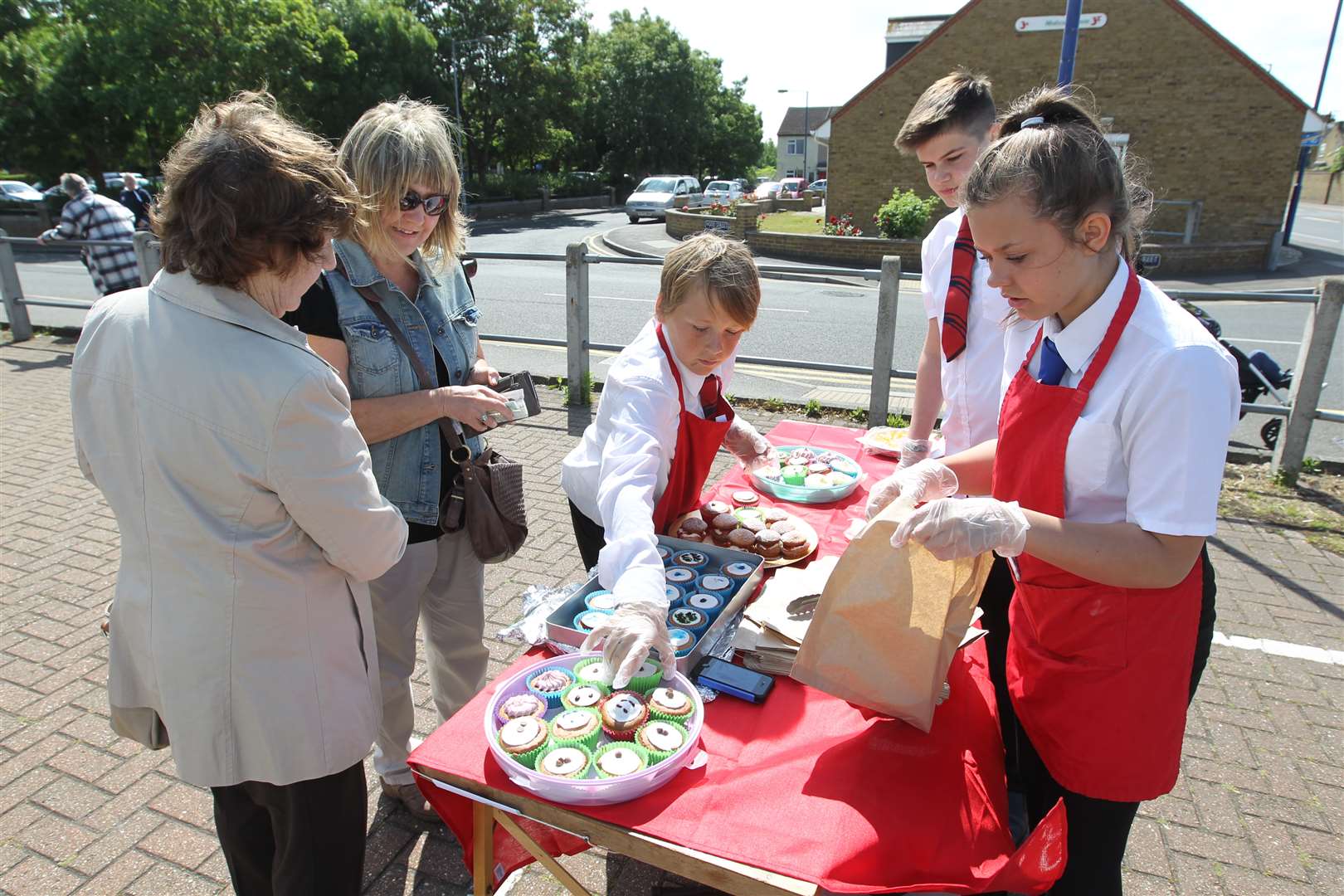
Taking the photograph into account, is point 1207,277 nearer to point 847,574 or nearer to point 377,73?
point 847,574

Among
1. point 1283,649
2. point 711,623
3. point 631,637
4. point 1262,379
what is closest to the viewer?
point 631,637

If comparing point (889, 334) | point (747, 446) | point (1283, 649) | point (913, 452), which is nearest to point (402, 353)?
point (747, 446)

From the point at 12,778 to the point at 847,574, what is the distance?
9.76ft

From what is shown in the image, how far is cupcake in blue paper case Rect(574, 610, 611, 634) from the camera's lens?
5.90 feet

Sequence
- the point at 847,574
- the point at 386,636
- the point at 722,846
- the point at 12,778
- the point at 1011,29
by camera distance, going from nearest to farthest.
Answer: the point at 722,846, the point at 847,574, the point at 386,636, the point at 12,778, the point at 1011,29

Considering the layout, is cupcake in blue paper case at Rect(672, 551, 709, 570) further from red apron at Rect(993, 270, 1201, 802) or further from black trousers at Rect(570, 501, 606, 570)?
red apron at Rect(993, 270, 1201, 802)

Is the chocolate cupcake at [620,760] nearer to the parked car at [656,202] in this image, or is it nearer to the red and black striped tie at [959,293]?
the red and black striped tie at [959,293]

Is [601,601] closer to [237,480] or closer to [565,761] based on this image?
[565,761]

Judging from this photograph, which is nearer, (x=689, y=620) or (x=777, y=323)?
(x=689, y=620)

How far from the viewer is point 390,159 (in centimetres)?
Result: 200

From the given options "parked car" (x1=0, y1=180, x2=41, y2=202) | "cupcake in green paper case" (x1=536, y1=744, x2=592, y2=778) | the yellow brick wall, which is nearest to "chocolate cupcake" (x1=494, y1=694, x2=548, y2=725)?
"cupcake in green paper case" (x1=536, y1=744, x2=592, y2=778)

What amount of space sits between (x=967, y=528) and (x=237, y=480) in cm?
136

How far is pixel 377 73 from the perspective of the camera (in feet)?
93.6

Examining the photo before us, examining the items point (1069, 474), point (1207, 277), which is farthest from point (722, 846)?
point (1207, 277)
